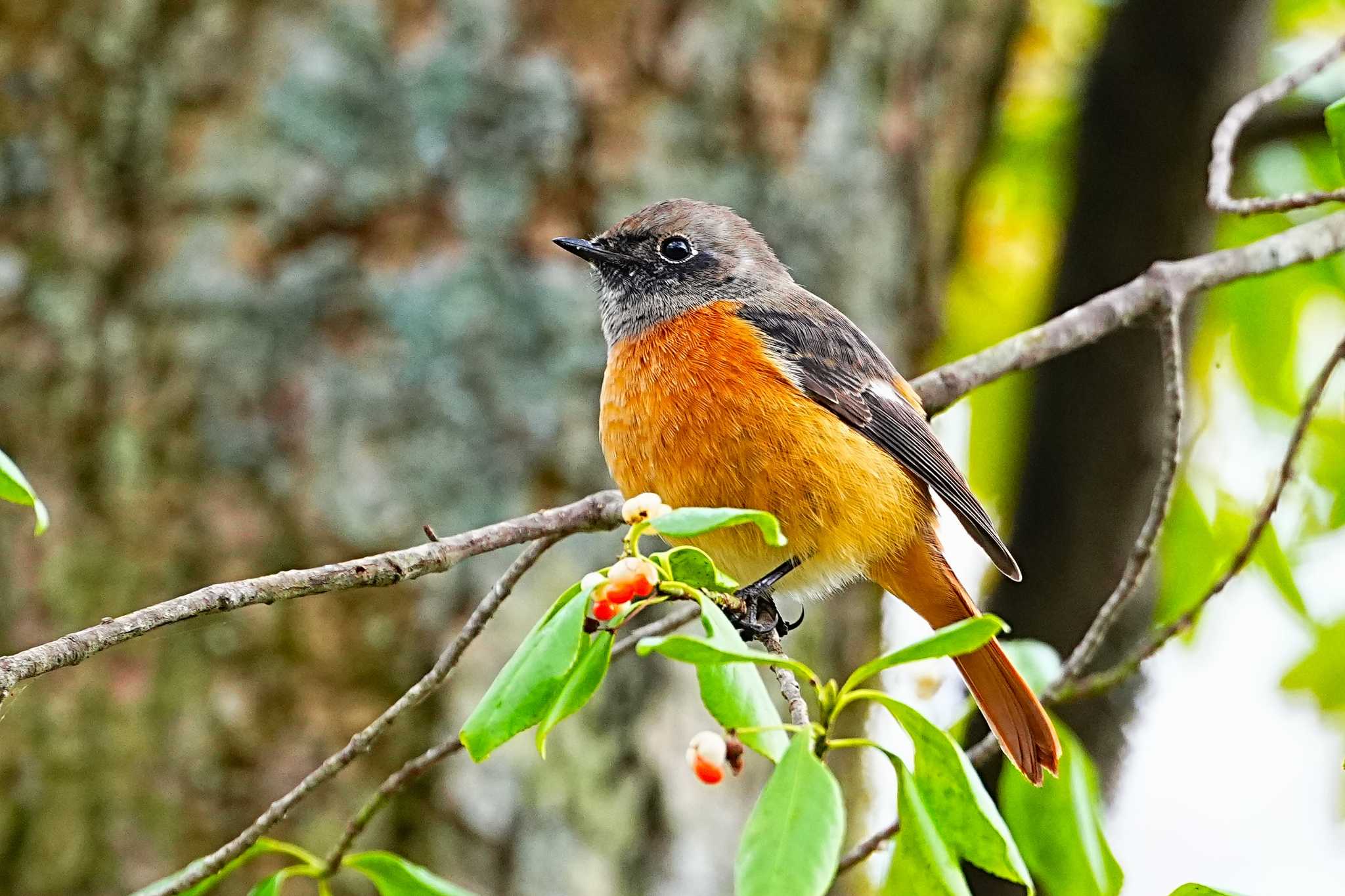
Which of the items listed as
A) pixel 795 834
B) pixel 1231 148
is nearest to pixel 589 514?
pixel 795 834

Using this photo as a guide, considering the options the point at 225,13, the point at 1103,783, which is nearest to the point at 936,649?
the point at 225,13

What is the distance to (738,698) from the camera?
74.0 inches

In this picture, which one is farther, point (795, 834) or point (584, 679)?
point (584, 679)

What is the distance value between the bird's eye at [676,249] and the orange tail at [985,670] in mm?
1227

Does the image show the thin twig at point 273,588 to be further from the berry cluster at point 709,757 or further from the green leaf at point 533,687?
the berry cluster at point 709,757

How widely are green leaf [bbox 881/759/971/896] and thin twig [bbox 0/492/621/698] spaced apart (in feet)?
3.07

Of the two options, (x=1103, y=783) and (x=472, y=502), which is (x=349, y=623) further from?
(x=1103, y=783)

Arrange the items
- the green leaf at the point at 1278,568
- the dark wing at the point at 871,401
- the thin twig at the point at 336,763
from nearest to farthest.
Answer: the thin twig at the point at 336,763 < the dark wing at the point at 871,401 < the green leaf at the point at 1278,568

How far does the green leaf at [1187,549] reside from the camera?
18.4 feet

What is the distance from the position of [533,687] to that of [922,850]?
56 cm

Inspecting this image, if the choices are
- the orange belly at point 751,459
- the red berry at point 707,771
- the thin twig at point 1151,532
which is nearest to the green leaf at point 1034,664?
the thin twig at point 1151,532

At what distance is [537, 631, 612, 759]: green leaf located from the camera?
1818 mm

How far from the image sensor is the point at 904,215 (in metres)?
5.52

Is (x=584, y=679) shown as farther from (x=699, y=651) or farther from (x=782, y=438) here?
(x=782, y=438)
